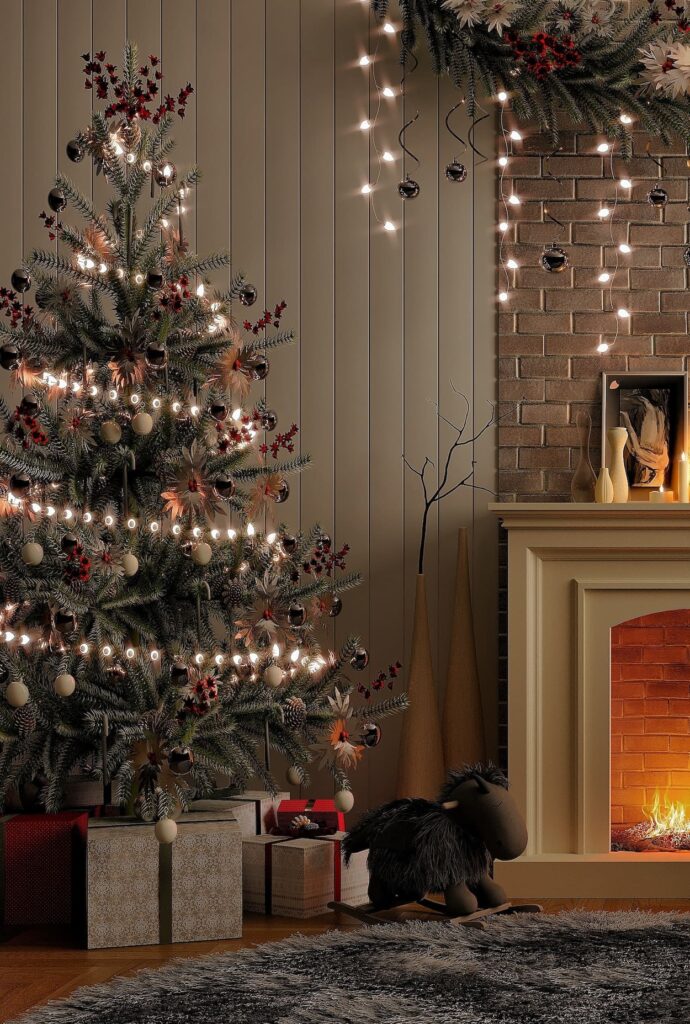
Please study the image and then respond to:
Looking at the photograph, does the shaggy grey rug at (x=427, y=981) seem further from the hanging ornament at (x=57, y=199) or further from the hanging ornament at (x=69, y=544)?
the hanging ornament at (x=57, y=199)

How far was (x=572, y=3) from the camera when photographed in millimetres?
3377

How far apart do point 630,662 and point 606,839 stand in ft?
1.71

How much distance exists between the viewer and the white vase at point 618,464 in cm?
339

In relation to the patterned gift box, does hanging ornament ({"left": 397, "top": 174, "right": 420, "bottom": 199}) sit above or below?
above

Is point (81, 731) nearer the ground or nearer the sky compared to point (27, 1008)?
nearer the sky

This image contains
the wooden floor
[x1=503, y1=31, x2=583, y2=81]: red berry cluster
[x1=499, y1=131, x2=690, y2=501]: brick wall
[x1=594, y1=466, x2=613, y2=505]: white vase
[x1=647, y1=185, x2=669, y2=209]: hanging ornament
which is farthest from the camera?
[x1=499, y1=131, x2=690, y2=501]: brick wall

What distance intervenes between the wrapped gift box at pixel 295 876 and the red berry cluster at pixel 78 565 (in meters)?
0.87

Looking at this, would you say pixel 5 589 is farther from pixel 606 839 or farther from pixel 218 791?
pixel 606 839

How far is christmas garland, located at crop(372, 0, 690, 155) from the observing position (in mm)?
3357

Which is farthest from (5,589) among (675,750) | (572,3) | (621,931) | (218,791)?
(572,3)

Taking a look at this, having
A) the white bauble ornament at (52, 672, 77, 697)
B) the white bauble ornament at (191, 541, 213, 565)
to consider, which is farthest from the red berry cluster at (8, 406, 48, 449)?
the white bauble ornament at (52, 672, 77, 697)

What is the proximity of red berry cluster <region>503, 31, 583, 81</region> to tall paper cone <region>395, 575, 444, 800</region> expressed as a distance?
1664mm

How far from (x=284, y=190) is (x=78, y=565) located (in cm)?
163

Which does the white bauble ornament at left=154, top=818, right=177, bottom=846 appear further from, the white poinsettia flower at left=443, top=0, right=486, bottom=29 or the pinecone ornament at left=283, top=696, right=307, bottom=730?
the white poinsettia flower at left=443, top=0, right=486, bottom=29
